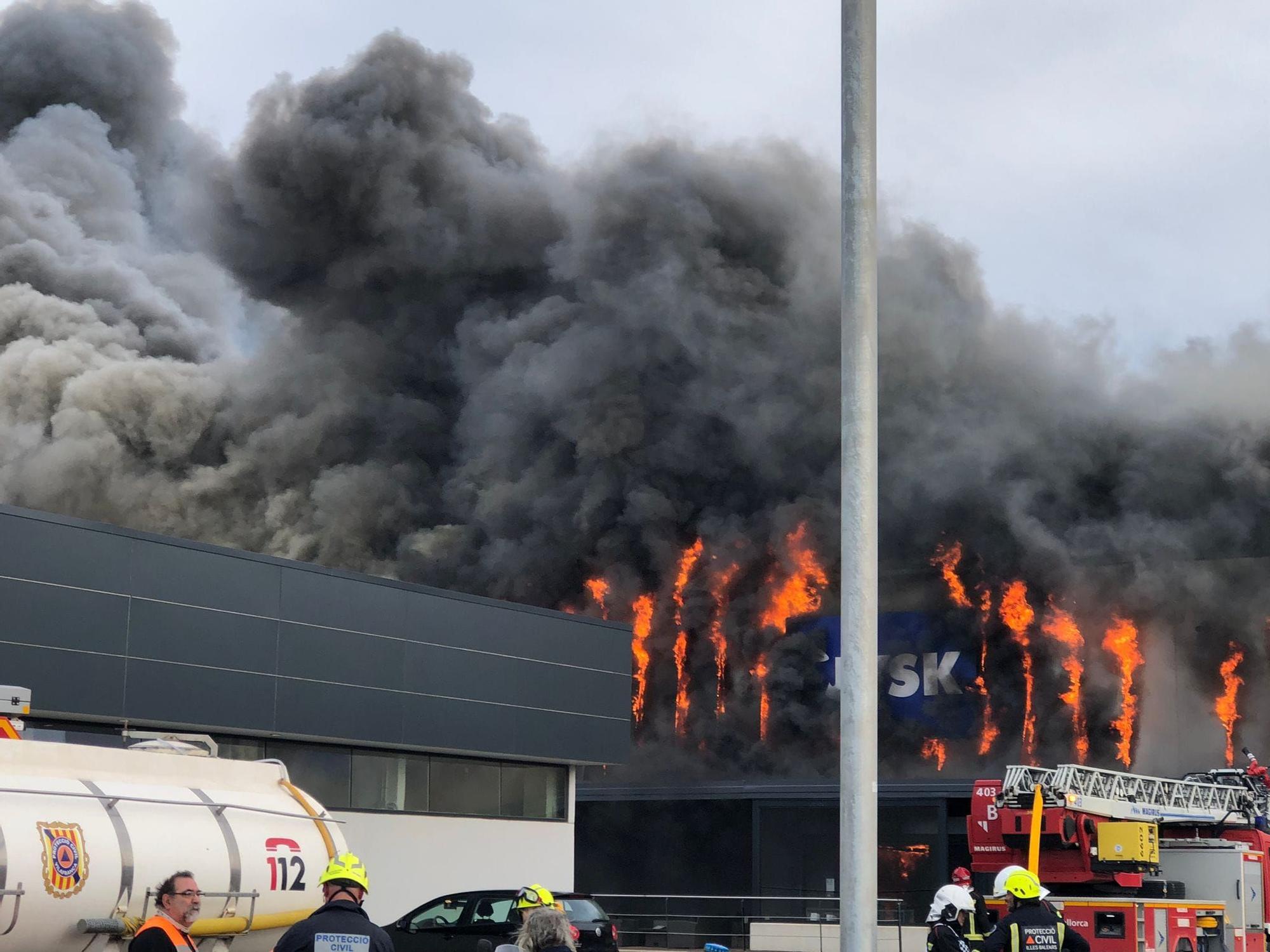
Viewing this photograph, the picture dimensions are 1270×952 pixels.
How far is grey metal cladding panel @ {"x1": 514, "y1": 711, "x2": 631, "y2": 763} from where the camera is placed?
80.3 feet

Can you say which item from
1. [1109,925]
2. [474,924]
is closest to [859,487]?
[1109,925]

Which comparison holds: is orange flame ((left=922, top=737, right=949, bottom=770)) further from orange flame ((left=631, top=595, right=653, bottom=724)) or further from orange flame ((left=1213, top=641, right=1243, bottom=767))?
orange flame ((left=631, top=595, right=653, bottom=724))

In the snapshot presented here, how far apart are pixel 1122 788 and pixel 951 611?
121 feet

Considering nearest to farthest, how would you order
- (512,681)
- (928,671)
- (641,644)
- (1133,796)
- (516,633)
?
(1133,796) < (512,681) < (516,633) < (928,671) < (641,644)

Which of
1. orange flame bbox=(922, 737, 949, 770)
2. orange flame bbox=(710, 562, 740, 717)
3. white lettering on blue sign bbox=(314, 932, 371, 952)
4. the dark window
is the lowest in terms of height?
the dark window

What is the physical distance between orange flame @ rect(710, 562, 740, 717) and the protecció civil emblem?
51134mm

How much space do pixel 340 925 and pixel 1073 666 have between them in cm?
4841

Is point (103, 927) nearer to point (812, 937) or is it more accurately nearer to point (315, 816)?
point (315, 816)

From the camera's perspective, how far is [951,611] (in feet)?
180

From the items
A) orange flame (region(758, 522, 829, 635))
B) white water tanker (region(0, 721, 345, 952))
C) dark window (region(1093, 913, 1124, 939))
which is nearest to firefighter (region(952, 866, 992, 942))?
dark window (region(1093, 913, 1124, 939))

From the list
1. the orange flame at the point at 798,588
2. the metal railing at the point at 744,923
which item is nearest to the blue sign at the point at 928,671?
the orange flame at the point at 798,588

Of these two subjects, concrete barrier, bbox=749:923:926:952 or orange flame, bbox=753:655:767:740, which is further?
orange flame, bbox=753:655:767:740

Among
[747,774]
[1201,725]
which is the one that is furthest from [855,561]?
[747,774]

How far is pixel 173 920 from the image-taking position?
7.10 meters
